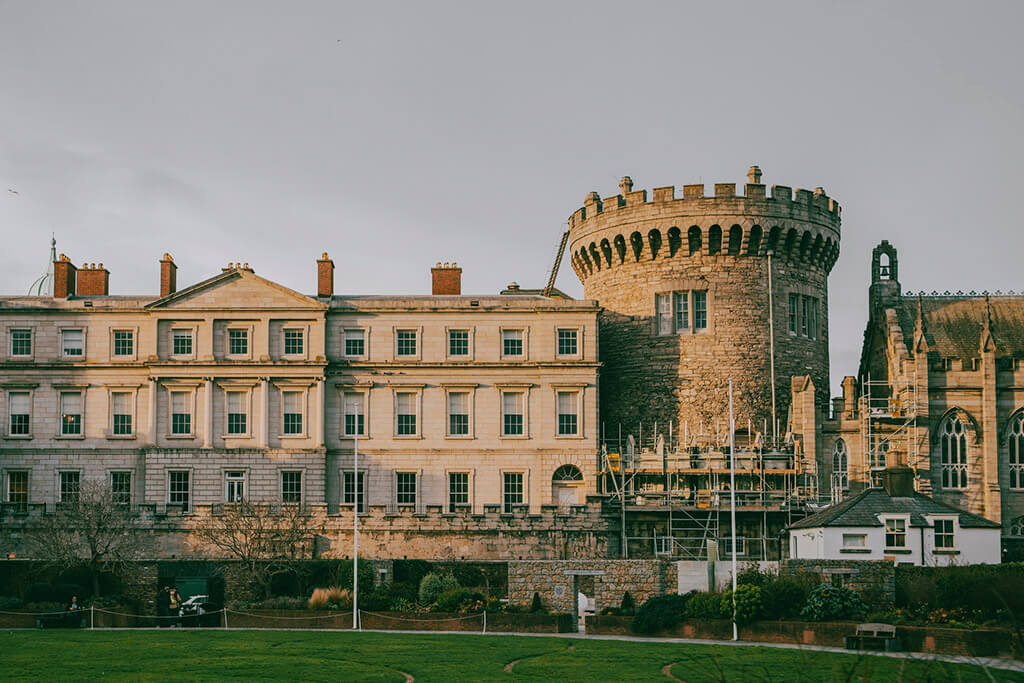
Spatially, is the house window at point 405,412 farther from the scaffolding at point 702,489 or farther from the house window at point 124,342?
the house window at point 124,342

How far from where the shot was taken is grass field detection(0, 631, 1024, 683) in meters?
25.5

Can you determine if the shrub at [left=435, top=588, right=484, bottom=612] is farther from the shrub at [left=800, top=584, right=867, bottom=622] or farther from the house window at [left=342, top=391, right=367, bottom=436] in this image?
the house window at [left=342, top=391, right=367, bottom=436]

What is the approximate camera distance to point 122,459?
189 ft

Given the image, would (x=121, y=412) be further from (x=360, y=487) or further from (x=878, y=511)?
(x=878, y=511)

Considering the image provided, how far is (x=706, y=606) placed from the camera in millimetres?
36531

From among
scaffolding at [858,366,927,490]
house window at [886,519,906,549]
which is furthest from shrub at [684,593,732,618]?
scaffolding at [858,366,927,490]

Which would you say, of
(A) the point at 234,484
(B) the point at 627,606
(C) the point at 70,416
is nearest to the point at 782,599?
(B) the point at 627,606

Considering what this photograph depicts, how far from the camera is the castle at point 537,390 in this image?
5478cm

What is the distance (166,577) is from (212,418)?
1198 cm

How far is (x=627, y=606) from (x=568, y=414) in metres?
19.0

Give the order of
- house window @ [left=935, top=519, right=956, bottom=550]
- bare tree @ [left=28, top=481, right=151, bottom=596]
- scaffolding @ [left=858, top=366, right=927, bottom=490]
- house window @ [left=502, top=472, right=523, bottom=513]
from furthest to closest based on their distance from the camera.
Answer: house window @ [left=502, top=472, right=523, bottom=513] → scaffolding @ [left=858, top=366, right=927, bottom=490] → bare tree @ [left=28, top=481, right=151, bottom=596] → house window @ [left=935, top=519, right=956, bottom=550]

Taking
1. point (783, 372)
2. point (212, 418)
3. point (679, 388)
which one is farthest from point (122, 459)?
point (783, 372)

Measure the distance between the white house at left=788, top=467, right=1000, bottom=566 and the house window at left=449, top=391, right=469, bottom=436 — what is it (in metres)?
19.6

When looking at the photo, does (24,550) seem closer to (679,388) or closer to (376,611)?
(376,611)
